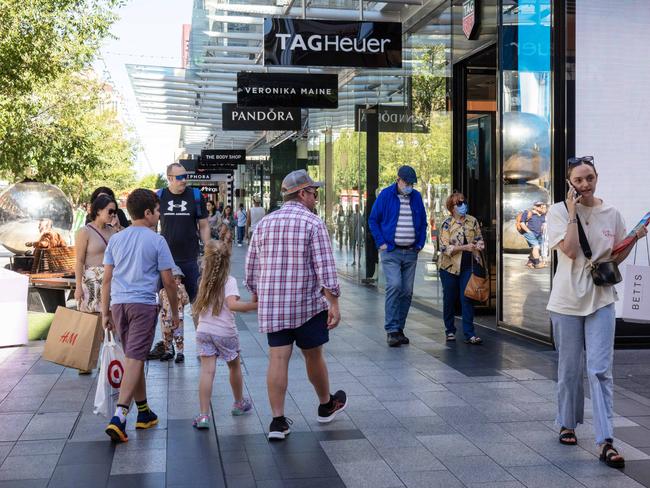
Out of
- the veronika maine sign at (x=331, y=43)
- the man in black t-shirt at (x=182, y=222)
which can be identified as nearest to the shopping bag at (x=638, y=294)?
the man in black t-shirt at (x=182, y=222)

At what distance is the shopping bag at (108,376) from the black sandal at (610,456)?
317cm

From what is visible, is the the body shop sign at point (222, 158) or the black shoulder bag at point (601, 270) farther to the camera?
the the body shop sign at point (222, 158)

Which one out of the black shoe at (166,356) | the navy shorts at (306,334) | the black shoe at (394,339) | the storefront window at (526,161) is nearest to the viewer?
the navy shorts at (306,334)

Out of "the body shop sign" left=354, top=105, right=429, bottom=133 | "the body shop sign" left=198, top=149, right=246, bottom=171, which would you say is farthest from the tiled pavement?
"the body shop sign" left=198, top=149, right=246, bottom=171

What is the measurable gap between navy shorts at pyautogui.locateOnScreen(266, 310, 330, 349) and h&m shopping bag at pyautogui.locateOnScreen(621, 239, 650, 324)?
195 cm

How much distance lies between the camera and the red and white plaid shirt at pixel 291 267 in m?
5.77

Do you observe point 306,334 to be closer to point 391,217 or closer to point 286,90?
point 391,217

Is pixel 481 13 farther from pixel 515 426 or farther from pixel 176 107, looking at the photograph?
pixel 176 107

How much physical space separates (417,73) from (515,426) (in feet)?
28.9

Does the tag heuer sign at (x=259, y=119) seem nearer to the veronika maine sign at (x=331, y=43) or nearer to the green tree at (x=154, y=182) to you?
the veronika maine sign at (x=331, y=43)

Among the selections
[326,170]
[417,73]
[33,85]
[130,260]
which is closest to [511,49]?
[417,73]

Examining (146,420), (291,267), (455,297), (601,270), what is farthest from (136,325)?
(455,297)

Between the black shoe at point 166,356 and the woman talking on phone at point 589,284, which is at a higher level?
the woman talking on phone at point 589,284

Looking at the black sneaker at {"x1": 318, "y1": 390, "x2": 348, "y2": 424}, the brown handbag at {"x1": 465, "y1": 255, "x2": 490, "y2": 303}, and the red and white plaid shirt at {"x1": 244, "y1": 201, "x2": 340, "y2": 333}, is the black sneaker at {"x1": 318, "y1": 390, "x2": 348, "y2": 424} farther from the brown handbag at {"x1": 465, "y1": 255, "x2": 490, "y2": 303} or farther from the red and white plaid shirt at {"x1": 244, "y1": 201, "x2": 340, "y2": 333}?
the brown handbag at {"x1": 465, "y1": 255, "x2": 490, "y2": 303}
